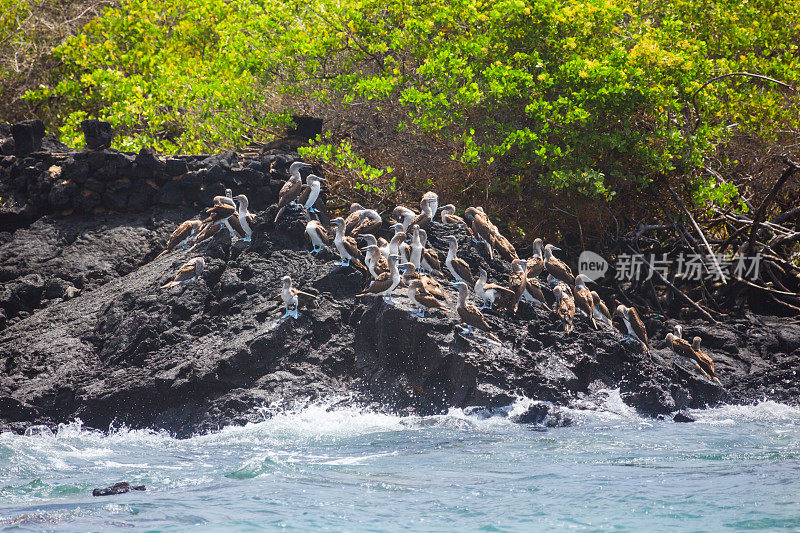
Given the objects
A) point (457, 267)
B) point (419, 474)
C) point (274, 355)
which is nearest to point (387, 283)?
point (457, 267)

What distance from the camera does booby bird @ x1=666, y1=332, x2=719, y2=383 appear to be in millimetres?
11641

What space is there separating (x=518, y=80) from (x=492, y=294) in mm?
5479

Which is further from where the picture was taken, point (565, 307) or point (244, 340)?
point (565, 307)

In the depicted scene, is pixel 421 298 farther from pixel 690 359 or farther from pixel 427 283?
pixel 690 359

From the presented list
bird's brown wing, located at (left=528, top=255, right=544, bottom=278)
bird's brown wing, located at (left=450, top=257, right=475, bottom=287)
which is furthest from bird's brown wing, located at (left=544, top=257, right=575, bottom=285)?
bird's brown wing, located at (left=450, top=257, right=475, bottom=287)

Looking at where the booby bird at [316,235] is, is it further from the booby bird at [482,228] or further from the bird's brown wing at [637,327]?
the bird's brown wing at [637,327]

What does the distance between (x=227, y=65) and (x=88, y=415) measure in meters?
9.16

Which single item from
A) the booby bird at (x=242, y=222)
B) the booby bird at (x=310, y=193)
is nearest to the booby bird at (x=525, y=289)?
the booby bird at (x=310, y=193)

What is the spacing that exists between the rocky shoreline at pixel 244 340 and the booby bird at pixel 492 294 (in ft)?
0.64

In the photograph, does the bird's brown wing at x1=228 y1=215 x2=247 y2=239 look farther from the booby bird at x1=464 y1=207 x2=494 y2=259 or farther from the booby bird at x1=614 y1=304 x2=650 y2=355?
the booby bird at x1=614 y1=304 x2=650 y2=355

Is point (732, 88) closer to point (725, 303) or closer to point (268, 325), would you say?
point (725, 303)

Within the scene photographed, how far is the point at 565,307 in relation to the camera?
11.5m

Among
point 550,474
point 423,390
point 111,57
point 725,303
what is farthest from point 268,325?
point 111,57

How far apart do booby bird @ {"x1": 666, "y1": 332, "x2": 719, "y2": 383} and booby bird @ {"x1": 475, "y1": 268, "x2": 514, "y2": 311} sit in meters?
2.59
